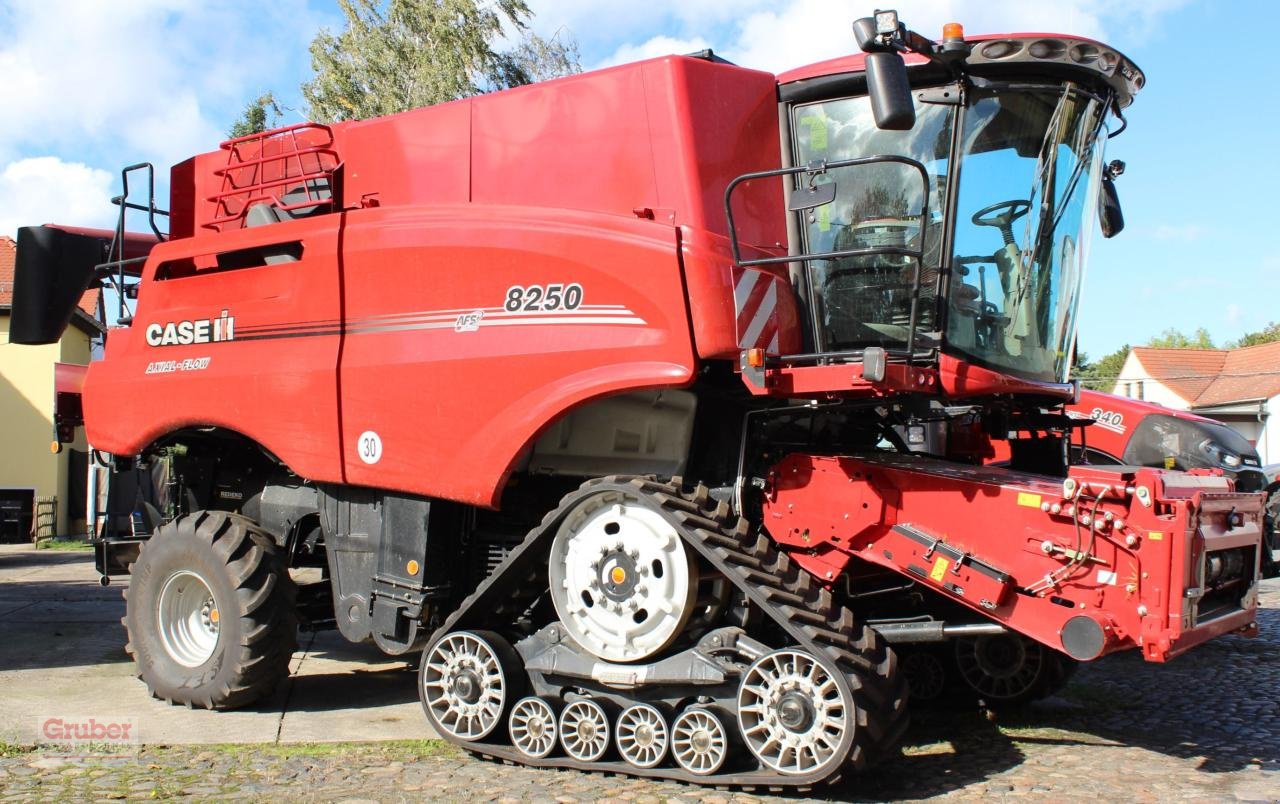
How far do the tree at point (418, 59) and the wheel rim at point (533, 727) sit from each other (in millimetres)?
19839

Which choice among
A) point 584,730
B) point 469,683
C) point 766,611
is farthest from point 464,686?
point 766,611

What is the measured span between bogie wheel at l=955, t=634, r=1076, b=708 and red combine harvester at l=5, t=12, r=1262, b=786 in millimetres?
22

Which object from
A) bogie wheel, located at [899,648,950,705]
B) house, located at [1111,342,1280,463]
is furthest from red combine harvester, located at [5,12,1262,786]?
house, located at [1111,342,1280,463]

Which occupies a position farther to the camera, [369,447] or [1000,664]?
[1000,664]

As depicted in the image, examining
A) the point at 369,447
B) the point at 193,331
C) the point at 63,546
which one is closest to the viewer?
the point at 369,447

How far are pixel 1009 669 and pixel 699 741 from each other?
251 cm

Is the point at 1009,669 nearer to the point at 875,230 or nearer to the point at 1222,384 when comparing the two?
the point at 875,230

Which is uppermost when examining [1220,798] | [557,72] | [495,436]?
[557,72]

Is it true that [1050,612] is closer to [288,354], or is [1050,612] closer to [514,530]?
[514,530]

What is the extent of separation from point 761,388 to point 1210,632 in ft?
7.51

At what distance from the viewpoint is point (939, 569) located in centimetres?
520

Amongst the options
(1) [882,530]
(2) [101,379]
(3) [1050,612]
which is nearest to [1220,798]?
(3) [1050,612]

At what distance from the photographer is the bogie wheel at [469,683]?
5711 mm

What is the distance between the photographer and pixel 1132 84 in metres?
5.91
